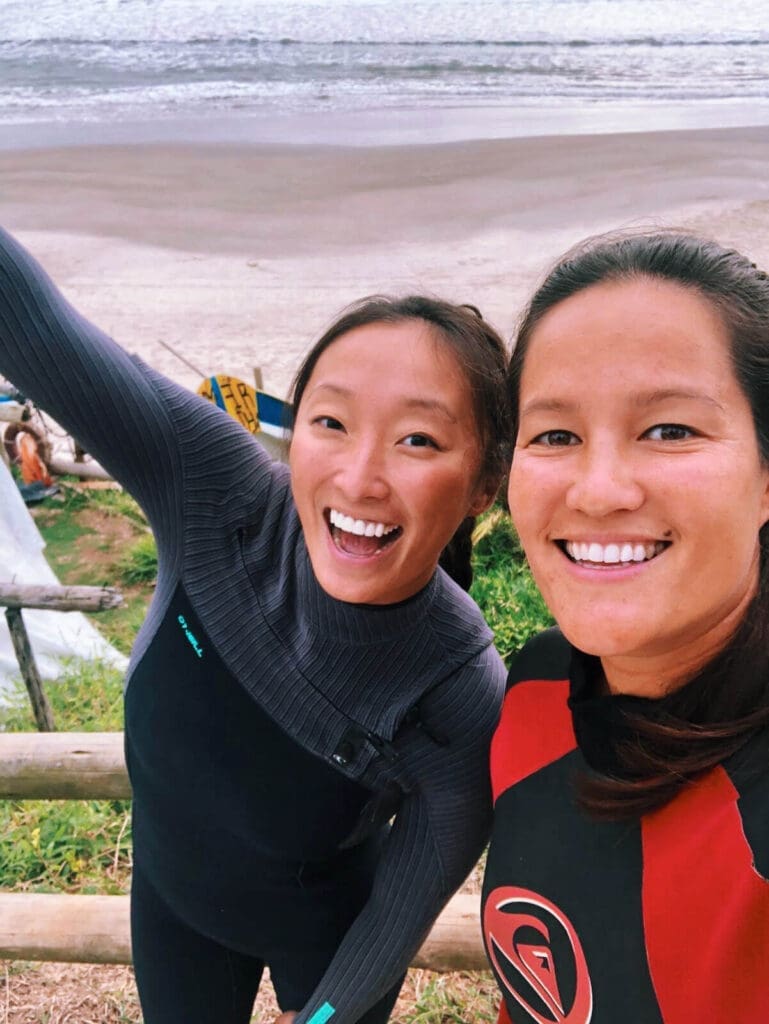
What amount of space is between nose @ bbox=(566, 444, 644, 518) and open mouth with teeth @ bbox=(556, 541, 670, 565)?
4cm

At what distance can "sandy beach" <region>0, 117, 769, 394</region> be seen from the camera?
29.9ft

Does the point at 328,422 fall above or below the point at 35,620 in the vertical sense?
above

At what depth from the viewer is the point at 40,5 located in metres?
23.4

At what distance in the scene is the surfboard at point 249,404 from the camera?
313 centimetres

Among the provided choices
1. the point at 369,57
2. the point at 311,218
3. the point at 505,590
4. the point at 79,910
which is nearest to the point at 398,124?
the point at 311,218

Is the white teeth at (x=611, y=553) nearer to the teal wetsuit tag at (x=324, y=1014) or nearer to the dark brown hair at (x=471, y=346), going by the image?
the dark brown hair at (x=471, y=346)

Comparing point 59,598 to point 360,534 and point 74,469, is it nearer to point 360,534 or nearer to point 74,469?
point 360,534

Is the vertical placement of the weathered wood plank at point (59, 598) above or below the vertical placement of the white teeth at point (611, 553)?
below

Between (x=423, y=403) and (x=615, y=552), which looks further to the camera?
(x=423, y=403)

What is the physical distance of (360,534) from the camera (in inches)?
54.4

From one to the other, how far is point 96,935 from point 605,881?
60.8 inches

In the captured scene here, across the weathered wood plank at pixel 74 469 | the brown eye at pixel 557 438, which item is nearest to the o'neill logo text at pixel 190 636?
the brown eye at pixel 557 438

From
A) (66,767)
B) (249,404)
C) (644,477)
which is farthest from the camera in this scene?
(249,404)

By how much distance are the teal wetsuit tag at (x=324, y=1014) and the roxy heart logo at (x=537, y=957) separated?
1.12ft
